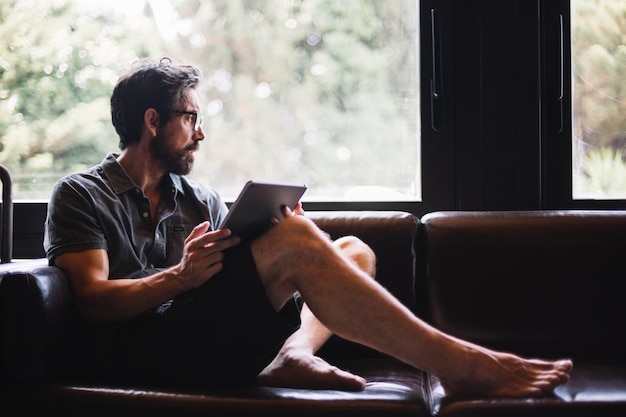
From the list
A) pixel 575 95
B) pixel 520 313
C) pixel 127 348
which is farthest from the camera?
pixel 575 95

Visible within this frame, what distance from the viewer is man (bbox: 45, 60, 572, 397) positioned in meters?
1.53

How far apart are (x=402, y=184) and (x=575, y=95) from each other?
28.4 inches

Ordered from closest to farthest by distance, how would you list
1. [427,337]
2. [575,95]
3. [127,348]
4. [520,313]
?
[427,337], [127,348], [520,313], [575,95]

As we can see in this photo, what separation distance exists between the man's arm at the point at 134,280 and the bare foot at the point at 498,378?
1.97 ft

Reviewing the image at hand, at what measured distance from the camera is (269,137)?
8.64ft

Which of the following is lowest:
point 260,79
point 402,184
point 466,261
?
point 466,261

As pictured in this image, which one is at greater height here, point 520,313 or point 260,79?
point 260,79

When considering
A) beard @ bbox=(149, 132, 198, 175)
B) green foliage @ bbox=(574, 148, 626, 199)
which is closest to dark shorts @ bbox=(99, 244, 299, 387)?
beard @ bbox=(149, 132, 198, 175)

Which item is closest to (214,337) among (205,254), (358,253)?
(205,254)

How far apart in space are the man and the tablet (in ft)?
0.12

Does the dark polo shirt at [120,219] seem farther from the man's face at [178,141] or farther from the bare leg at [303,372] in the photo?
the bare leg at [303,372]

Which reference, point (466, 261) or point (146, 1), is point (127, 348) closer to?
point (466, 261)

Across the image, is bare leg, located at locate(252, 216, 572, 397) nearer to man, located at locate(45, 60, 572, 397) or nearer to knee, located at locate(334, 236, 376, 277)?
man, located at locate(45, 60, 572, 397)

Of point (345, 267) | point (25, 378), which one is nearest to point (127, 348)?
point (25, 378)
